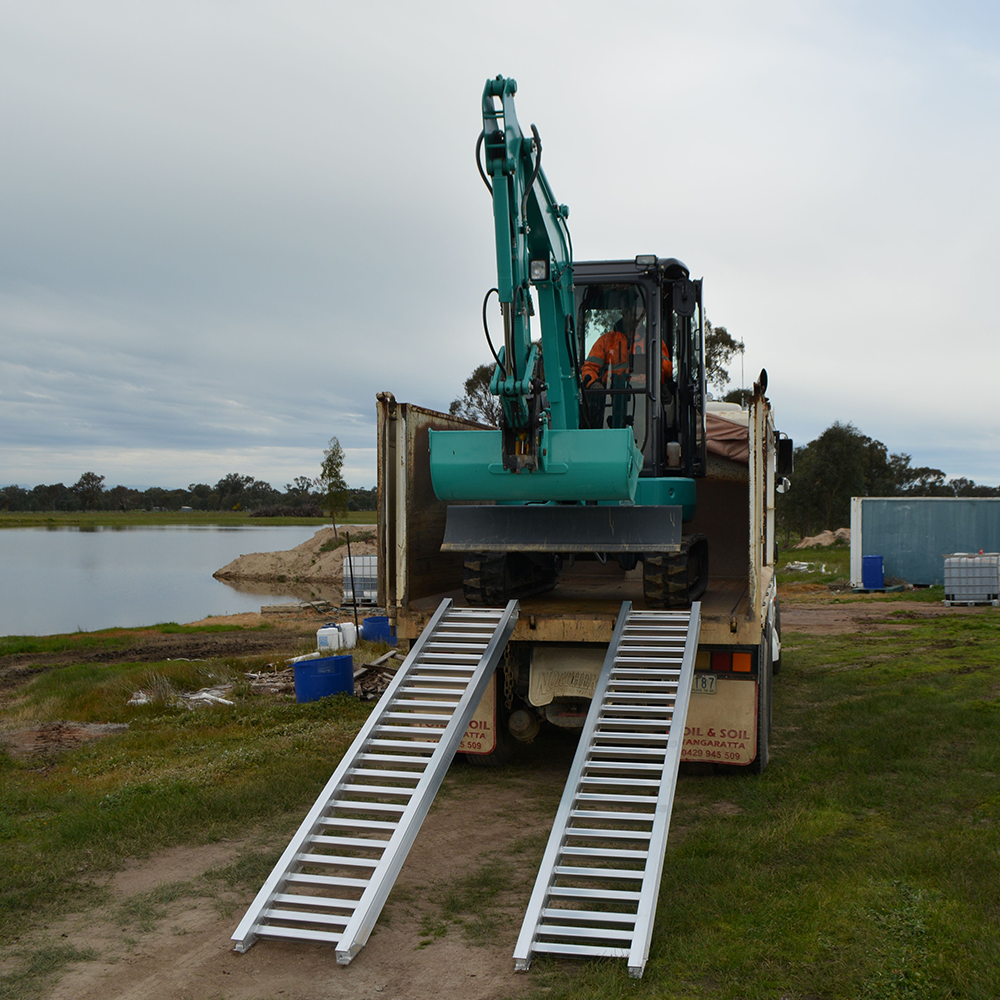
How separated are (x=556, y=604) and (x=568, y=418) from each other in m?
1.58

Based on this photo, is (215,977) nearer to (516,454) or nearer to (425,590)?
(516,454)

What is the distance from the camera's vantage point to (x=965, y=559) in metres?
20.6

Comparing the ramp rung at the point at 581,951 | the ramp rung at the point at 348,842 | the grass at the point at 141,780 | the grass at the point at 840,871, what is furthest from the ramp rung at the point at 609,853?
the grass at the point at 141,780

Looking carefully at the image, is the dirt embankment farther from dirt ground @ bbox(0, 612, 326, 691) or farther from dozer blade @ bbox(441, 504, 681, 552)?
dozer blade @ bbox(441, 504, 681, 552)

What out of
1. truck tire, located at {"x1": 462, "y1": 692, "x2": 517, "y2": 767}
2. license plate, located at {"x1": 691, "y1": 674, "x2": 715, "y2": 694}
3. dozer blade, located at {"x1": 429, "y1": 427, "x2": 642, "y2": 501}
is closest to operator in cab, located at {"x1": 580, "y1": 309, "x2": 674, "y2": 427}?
dozer blade, located at {"x1": 429, "y1": 427, "x2": 642, "y2": 501}

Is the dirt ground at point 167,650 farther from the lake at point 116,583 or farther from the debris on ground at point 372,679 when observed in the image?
the lake at point 116,583

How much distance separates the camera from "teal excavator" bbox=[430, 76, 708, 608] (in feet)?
20.0

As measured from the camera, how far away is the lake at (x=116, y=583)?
26547 mm

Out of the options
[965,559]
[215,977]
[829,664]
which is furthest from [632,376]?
[965,559]

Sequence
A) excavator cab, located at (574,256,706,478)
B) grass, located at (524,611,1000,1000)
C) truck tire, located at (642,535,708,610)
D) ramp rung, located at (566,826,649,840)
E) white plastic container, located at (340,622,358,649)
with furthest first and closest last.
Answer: white plastic container, located at (340,622,358,649) < excavator cab, located at (574,256,706,478) < truck tire, located at (642,535,708,610) < ramp rung, located at (566,826,649,840) < grass, located at (524,611,1000,1000)

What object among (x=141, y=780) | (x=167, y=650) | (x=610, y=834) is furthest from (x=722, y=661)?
(x=167, y=650)

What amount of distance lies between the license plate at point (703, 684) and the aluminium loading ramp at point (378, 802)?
1.35m

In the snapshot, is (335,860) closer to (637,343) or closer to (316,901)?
(316,901)

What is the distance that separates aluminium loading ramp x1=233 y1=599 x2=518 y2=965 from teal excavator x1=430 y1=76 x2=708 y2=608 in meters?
0.74
